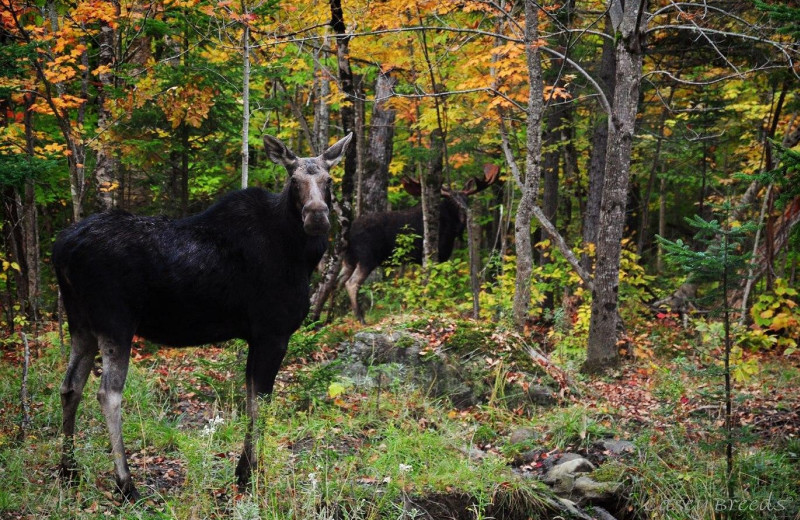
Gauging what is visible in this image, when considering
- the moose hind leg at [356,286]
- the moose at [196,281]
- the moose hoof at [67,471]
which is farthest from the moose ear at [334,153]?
the moose hind leg at [356,286]

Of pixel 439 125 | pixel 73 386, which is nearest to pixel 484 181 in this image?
pixel 439 125

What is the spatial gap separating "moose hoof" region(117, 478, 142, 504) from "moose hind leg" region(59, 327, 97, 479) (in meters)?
0.57

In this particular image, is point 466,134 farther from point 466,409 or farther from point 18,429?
point 18,429

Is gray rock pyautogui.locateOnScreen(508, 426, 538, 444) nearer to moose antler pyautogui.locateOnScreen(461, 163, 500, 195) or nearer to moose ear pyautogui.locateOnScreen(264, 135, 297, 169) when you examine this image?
moose ear pyautogui.locateOnScreen(264, 135, 297, 169)

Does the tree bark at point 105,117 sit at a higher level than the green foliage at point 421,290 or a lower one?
higher

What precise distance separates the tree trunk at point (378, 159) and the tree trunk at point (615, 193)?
6.15 metres

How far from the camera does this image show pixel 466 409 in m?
8.52

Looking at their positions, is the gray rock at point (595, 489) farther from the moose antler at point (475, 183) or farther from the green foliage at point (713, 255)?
the moose antler at point (475, 183)

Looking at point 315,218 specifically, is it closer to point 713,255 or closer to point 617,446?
point 713,255

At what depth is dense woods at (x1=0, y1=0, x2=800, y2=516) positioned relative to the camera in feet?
29.3

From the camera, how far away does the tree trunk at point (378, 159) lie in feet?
49.4

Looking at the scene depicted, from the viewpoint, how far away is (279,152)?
609 cm

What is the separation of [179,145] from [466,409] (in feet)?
17.8

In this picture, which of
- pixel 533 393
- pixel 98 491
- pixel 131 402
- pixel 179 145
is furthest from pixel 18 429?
pixel 533 393
